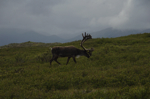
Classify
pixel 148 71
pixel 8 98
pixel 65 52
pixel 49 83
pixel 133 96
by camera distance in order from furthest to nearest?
pixel 65 52
pixel 148 71
pixel 49 83
pixel 8 98
pixel 133 96

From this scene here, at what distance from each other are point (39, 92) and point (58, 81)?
62.2 inches

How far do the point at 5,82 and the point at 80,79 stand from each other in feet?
14.9

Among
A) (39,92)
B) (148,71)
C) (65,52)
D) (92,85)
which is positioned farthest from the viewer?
(65,52)

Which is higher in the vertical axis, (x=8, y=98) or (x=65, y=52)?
(x=65, y=52)

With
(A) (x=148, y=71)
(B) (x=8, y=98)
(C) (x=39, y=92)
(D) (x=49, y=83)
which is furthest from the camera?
(A) (x=148, y=71)

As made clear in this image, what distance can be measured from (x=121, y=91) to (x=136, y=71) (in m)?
3.28

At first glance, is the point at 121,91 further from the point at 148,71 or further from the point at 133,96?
the point at 148,71

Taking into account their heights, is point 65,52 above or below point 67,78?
above

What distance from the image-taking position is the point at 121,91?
17.9ft

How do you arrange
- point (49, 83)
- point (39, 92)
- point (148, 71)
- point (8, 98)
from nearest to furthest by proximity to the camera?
point (8, 98)
point (39, 92)
point (49, 83)
point (148, 71)

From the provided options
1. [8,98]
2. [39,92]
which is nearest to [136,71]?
[39,92]

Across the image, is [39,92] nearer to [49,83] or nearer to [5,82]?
[49,83]

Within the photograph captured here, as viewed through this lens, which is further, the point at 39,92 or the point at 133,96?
the point at 39,92

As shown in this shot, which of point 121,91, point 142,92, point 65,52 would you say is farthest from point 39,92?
point 65,52
